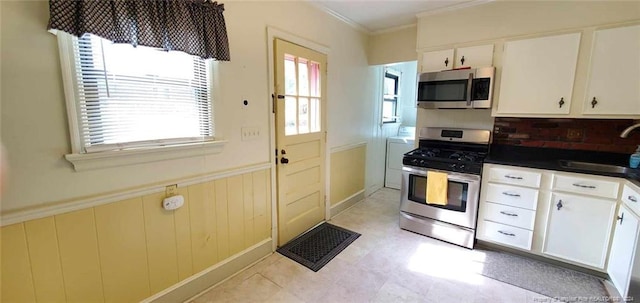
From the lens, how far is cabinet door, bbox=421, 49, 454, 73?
2.77 meters

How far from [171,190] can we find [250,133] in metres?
0.73

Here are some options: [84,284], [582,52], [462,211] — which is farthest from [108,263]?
[582,52]

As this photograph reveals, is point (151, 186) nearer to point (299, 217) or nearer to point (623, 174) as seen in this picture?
point (299, 217)

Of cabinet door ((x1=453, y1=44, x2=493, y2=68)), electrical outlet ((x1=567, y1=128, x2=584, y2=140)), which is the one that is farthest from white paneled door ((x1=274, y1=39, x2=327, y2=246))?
electrical outlet ((x1=567, y1=128, x2=584, y2=140))

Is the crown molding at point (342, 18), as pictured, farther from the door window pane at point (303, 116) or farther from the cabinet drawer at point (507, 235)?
the cabinet drawer at point (507, 235)

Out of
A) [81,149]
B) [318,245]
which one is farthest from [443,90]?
[81,149]

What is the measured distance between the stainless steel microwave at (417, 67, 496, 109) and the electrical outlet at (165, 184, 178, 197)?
2562mm

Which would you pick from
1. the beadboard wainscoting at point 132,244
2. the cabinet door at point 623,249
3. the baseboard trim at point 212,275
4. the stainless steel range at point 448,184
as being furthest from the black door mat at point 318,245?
the cabinet door at point 623,249

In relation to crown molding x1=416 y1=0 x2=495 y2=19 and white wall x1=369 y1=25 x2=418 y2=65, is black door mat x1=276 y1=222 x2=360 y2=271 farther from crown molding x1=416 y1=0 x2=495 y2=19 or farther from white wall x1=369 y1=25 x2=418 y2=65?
crown molding x1=416 y1=0 x2=495 y2=19

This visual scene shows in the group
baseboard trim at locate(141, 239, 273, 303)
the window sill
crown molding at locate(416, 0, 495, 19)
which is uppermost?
crown molding at locate(416, 0, 495, 19)

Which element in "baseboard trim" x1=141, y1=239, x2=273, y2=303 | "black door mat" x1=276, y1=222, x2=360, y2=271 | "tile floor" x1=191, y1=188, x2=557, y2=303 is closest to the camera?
"baseboard trim" x1=141, y1=239, x2=273, y2=303

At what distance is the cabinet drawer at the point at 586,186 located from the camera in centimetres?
197

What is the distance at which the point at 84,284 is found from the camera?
4.70ft

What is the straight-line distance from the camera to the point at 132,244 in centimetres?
159
